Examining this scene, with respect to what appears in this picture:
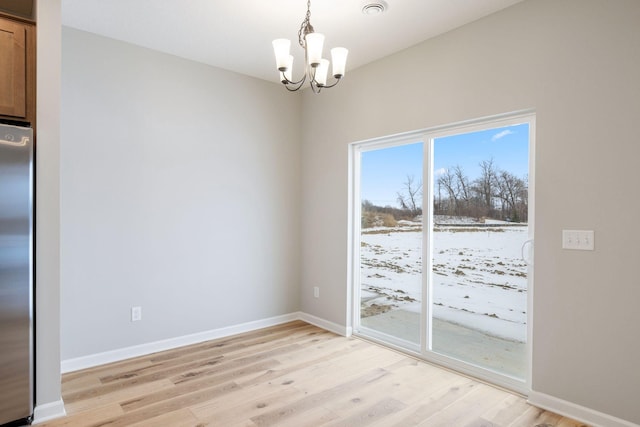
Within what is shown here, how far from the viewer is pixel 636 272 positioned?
85.0 inches

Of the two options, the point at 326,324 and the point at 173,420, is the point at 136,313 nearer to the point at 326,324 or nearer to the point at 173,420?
the point at 173,420

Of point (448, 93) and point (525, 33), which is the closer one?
point (525, 33)

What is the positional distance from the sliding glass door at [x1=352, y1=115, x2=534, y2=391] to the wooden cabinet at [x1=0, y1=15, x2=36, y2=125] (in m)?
2.77

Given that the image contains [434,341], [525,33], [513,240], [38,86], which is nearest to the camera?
[38,86]

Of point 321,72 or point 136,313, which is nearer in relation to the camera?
point 321,72

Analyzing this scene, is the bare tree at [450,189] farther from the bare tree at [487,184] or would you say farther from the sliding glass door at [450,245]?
the bare tree at [487,184]

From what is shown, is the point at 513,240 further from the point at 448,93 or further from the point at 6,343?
the point at 6,343

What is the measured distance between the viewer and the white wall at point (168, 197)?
3.10m

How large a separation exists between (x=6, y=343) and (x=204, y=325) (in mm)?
1802

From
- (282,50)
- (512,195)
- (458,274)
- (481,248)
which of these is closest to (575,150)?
(512,195)

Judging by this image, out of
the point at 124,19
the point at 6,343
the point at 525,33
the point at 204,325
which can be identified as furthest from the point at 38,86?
the point at 525,33

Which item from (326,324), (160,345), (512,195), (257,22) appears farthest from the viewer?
(326,324)

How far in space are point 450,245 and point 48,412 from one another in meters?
3.10

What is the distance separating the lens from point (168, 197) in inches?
140
